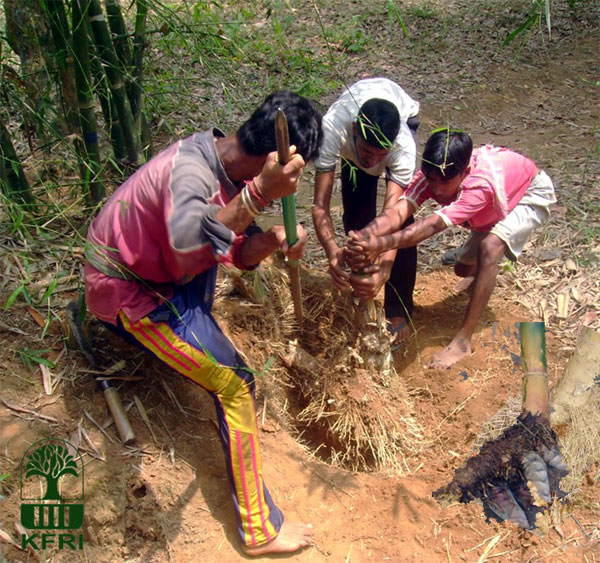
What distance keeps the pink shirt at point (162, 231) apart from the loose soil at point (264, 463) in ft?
1.62

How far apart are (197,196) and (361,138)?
46.8 inches

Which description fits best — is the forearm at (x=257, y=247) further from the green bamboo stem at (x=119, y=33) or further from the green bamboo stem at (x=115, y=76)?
the green bamboo stem at (x=119, y=33)

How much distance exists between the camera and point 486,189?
293cm

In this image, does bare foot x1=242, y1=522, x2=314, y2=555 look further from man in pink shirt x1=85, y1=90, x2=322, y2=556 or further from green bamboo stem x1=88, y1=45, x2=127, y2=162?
green bamboo stem x1=88, y1=45, x2=127, y2=162

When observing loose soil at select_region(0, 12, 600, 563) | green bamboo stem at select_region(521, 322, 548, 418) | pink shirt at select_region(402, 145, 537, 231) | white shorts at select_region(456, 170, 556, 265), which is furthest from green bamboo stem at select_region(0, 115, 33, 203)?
green bamboo stem at select_region(521, 322, 548, 418)

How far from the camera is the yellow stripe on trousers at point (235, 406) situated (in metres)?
2.11

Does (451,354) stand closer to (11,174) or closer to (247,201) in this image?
(247,201)

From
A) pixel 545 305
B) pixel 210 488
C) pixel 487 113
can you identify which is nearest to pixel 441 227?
pixel 545 305

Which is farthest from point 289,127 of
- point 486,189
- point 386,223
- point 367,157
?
point 486,189

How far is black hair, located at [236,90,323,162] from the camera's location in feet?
6.47

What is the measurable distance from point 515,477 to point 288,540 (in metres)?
1.01

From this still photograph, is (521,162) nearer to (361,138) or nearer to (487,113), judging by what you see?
(361,138)

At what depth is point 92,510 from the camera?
211 centimetres

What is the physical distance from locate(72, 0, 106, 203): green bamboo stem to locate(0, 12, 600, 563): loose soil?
2.00 ft
